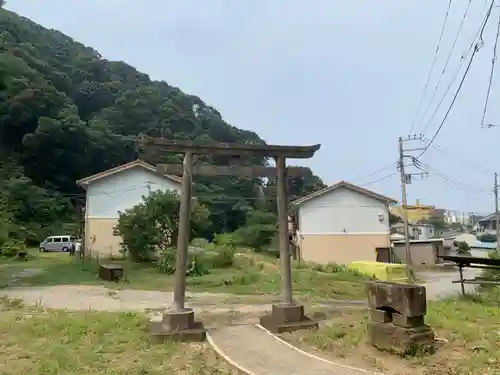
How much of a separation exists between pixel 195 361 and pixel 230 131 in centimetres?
5443

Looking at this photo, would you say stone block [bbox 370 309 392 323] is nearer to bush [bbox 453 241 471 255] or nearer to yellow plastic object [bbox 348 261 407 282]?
yellow plastic object [bbox 348 261 407 282]

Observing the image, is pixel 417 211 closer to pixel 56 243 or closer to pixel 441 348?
pixel 56 243

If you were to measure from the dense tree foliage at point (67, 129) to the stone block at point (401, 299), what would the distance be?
34472mm

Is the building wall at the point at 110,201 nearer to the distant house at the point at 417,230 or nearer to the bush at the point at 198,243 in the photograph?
the bush at the point at 198,243

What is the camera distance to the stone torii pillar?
7.77 meters

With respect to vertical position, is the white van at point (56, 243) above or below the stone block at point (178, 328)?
above

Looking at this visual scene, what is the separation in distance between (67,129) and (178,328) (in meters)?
42.7

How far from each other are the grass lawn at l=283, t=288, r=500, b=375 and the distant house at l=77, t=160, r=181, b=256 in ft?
71.7

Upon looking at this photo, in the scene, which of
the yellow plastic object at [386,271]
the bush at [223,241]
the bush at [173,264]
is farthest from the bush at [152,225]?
the yellow plastic object at [386,271]

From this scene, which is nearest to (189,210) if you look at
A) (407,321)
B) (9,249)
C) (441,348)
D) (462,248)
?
(407,321)

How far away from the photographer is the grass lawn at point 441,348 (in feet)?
17.1

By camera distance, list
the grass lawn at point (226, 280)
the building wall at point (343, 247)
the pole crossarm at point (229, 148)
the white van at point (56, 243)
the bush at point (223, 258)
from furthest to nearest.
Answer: the white van at point (56, 243), the building wall at point (343, 247), the bush at point (223, 258), the grass lawn at point (226, 280), the pole crossarm at point (229, 148)

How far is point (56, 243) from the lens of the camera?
3716 cm

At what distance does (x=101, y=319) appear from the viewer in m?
8.84
